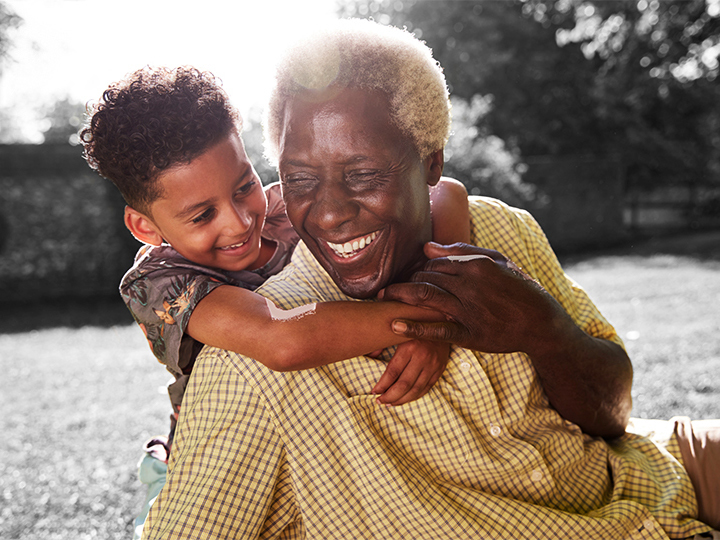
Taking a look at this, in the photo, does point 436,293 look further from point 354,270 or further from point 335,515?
point 335,515

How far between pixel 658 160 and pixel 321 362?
20.6 metres

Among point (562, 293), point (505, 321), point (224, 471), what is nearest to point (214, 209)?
point (224, 471)

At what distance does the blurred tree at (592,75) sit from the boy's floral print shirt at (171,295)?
18.4 meters

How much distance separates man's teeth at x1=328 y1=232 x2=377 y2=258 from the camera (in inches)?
77.4

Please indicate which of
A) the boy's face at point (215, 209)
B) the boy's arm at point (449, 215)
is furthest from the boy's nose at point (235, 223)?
the boy's arm at point (449, 215)

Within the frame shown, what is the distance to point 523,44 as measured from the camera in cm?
2152

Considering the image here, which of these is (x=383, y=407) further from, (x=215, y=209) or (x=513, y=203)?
(x=513, y=203)

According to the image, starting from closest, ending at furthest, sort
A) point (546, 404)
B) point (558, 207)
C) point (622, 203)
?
point (546, 404)
point (558, 207)
point (622, 203)

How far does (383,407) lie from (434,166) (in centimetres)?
87

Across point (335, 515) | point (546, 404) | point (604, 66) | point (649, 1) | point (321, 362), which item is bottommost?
point (335, 515)

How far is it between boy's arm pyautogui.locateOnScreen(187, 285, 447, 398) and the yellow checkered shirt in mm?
75

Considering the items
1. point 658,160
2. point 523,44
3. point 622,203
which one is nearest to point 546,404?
point 622,203

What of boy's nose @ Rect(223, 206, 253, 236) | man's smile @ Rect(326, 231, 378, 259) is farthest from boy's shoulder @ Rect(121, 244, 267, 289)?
man's smile @ Rect(326, 231, 378, 259)

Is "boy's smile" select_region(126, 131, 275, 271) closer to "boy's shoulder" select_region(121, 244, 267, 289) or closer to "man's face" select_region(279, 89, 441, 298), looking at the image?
"boy's shoulder" select_region(121, 244, 267, 289)
